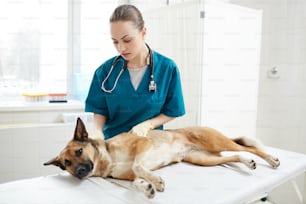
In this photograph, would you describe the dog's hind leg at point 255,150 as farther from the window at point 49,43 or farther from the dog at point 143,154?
the window at point 49,43

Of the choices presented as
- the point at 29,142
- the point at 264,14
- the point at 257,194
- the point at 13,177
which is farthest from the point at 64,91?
the point at 257,194

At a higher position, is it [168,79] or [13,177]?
[168,79]

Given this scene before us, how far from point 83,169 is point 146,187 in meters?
0.25

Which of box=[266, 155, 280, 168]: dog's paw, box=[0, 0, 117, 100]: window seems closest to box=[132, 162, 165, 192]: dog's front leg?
box=[266, 155, 280, 168]: dog's paw

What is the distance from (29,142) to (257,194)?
1686 millimetres

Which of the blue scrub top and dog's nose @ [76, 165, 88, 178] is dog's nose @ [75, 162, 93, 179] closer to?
dog's nose @ [76, 165, 88, 178]

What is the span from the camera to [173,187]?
1.07 meters

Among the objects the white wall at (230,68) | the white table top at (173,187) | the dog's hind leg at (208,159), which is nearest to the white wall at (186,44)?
the white wall at (230,68)

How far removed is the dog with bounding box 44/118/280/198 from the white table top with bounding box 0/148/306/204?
3 cm

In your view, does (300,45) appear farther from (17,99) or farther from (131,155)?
(17,99)

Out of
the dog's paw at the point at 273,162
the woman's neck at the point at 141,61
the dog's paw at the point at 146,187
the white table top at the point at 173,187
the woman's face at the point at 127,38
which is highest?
the woman's face at the point at 127,38

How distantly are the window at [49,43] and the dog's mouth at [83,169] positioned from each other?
1.75 m

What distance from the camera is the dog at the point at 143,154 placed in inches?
Result: 43.1

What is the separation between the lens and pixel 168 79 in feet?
4.59
